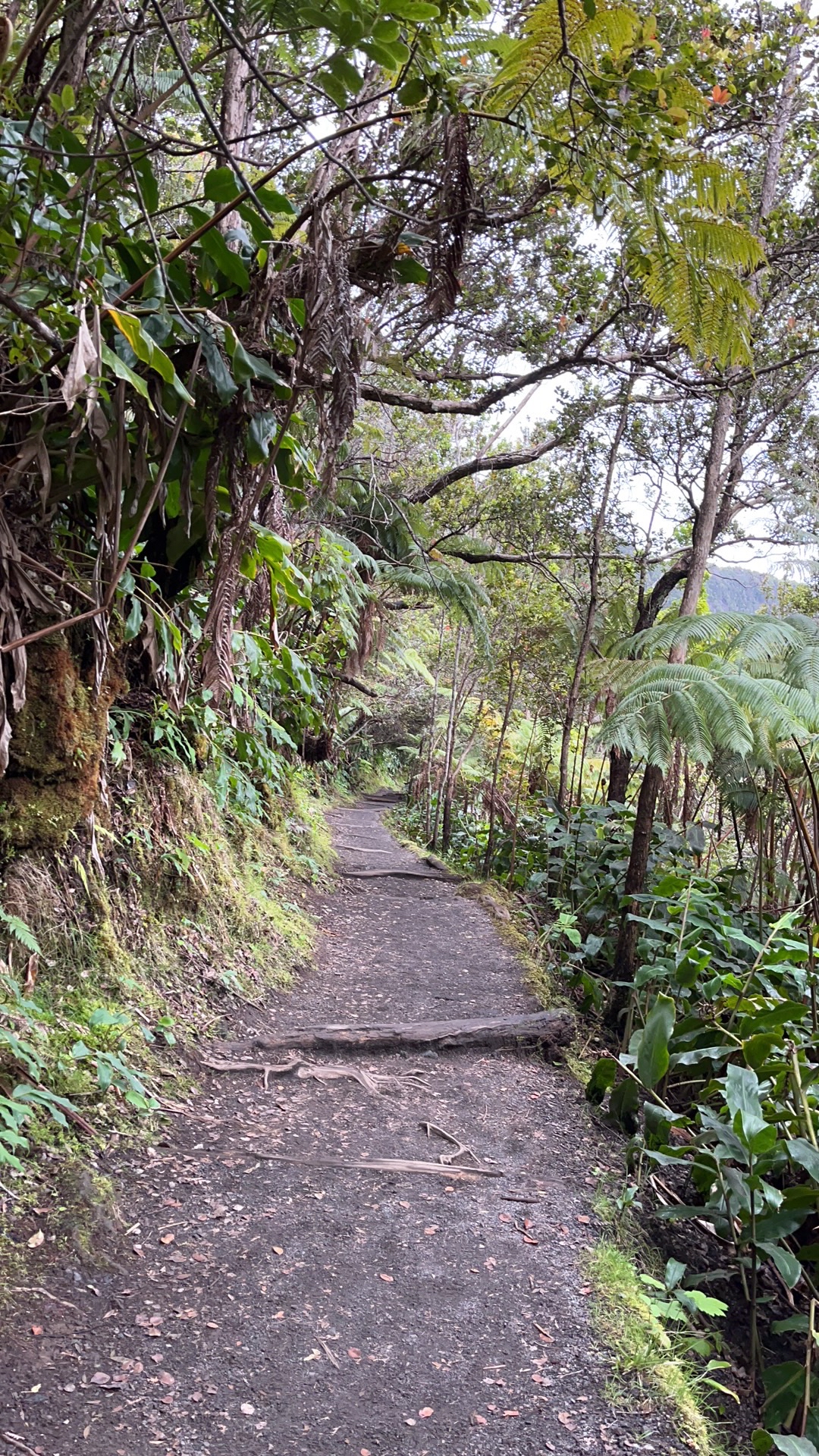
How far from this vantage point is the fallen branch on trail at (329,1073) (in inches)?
132

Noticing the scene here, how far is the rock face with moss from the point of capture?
109 inches

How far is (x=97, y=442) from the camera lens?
2.43 meters

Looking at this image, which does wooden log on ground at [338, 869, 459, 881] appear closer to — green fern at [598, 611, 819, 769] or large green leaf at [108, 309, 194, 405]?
green fern at [598, 611, 819, 769]

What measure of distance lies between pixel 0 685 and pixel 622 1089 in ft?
9.43

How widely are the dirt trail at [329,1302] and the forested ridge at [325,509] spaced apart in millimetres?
297

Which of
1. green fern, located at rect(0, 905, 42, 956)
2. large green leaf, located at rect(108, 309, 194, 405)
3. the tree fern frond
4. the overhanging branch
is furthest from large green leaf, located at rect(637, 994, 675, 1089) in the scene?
the overhanging branch

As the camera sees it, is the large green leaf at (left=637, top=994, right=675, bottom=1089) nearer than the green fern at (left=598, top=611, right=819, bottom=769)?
Yes

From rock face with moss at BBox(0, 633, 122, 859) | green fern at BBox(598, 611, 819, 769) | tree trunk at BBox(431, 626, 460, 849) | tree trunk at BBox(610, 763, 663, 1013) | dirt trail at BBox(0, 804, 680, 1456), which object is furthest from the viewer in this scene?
tree trunk at BBox(431, 626, 460, 849)

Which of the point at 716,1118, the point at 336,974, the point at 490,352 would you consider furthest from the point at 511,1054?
the point at 490,352

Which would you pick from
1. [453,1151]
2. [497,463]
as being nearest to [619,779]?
[497,463]

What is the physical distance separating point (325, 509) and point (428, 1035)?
2729mm

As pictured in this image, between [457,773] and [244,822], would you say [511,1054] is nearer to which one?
[244,822]

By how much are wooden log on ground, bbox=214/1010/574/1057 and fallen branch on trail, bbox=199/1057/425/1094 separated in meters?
0.09

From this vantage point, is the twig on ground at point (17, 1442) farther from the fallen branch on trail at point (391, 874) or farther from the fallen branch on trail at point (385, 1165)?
the fallen branch on trail at point (391, 874)
